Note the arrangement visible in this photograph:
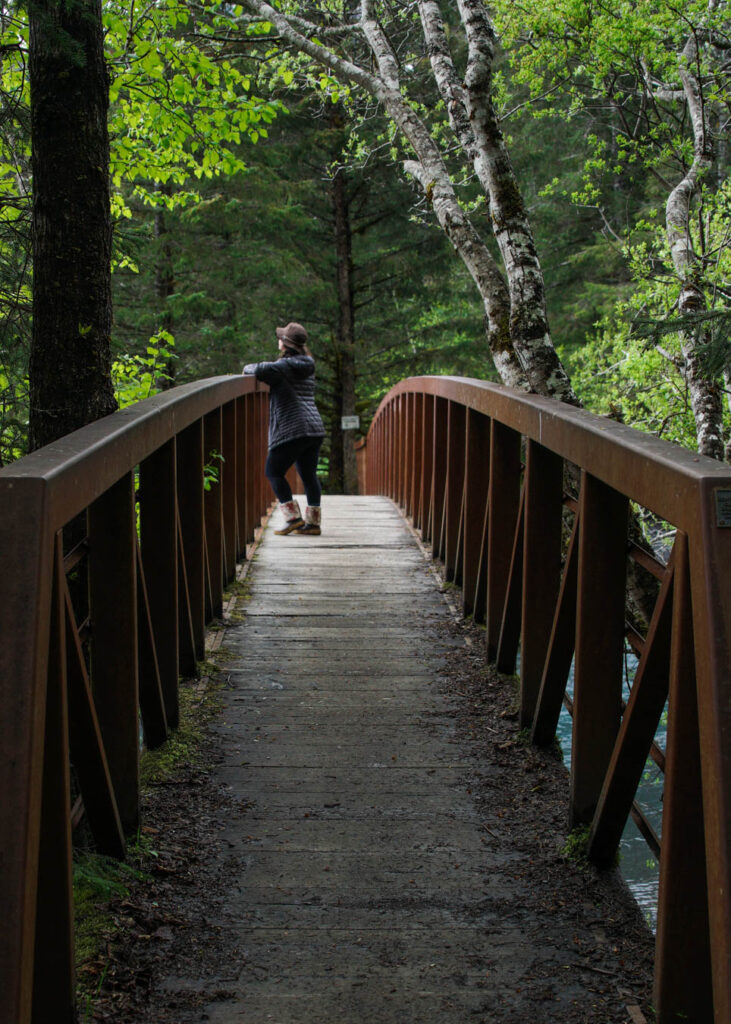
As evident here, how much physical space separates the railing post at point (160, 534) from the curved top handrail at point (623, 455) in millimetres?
1242

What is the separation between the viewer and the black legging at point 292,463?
297 inches

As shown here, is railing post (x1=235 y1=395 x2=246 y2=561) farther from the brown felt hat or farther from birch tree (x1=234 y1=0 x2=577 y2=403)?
birch tree (x1=234 y1=0 x2=577 y2=403)

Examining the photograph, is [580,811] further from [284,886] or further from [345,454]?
[345,454]

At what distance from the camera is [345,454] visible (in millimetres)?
20047

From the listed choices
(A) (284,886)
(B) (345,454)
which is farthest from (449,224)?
(B) (345,454)

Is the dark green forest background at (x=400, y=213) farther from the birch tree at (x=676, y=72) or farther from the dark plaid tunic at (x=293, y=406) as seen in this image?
the dark plaid tunic at (x=293, y=406)

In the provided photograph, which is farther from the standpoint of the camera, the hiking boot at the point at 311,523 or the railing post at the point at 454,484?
the hiking boot at the point at 311,523

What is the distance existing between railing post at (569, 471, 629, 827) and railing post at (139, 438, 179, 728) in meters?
1.39

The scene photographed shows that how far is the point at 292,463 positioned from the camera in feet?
25.1

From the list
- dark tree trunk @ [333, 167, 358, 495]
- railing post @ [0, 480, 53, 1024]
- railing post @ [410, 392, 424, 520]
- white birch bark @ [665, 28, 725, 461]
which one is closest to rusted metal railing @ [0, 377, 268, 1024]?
railing post @ [0, 480, 53, 1024]

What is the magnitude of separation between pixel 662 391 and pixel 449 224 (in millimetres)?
5716

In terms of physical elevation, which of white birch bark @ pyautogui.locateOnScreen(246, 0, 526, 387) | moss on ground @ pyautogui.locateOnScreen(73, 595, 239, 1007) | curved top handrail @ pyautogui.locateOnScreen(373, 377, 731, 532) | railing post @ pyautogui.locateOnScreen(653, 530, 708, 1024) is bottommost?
moss on ground @ pyautogui.locateOnScreen(73, 595, 239, 1007)

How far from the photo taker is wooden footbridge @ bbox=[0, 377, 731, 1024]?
5.49 ft

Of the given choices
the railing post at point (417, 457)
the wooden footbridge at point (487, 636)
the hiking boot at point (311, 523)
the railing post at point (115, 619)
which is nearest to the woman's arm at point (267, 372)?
the hiking boot at point (311, 523)
